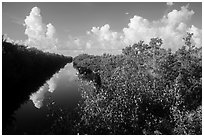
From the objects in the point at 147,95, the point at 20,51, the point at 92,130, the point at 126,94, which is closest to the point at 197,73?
the point at 147,95

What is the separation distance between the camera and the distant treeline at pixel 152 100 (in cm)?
1784

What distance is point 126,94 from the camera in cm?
2009

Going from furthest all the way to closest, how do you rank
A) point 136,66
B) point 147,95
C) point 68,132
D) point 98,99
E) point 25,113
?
1. point 136,66
2. point 25,113
3. point 147,95
4. point 98,99
5. point 68,132

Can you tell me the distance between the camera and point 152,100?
822 inches

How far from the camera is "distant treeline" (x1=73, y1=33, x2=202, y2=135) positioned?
1784 cm

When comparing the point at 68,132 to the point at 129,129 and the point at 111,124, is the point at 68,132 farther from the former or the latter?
the point at 129,129

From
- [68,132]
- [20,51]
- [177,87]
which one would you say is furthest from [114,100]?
[20,51]

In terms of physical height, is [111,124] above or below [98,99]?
below

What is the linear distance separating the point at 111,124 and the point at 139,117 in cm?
255

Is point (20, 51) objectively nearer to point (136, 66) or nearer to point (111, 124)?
point (136, 66)

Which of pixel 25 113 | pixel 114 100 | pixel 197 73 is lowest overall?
pixel 25 113

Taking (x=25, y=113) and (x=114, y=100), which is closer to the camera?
(x=114, y=100)

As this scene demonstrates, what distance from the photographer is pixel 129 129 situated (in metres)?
18.3

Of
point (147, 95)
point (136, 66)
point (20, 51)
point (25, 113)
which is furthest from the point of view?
point (20, 51)
